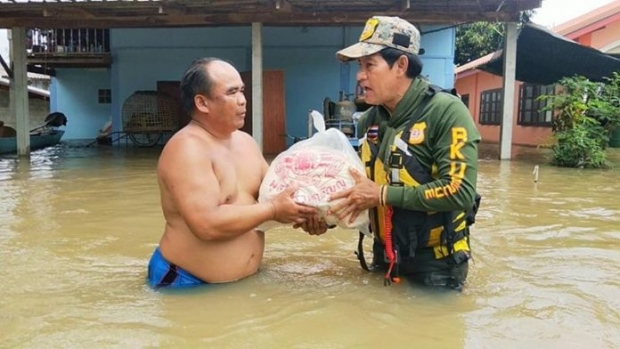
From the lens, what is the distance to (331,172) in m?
2.44

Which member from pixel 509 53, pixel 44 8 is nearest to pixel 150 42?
pixel 44 8

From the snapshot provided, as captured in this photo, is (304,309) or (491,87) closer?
(304,309)

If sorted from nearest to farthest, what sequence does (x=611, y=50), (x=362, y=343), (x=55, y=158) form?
(x=362, y=343)
(x=55, y=158)
(x=611, y=50)

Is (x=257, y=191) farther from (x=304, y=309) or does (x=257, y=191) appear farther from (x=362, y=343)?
(x=362, y=343)

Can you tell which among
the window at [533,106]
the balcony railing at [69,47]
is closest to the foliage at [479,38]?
the window at [533,106]

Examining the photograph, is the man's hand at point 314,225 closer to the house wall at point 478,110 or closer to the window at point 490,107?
the house wall at point 478,110

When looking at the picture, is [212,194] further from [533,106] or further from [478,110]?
[478,110]

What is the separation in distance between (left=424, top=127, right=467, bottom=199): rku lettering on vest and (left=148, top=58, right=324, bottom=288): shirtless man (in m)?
0.52

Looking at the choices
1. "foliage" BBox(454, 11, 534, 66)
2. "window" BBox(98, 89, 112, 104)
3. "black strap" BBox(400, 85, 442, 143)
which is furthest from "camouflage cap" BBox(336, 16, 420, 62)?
"foliage" BBox(454, 11, 534, 66)

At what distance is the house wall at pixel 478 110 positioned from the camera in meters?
15.9

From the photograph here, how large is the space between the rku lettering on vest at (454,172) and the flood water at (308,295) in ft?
1.80

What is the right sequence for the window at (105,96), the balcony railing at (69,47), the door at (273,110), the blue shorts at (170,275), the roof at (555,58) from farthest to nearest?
1. the window at (105,96)
2. the balcony railing at (69,47)
3. the door at (273,110)
4. the roof at (555,58)
5. the blue shorts at (170,275)

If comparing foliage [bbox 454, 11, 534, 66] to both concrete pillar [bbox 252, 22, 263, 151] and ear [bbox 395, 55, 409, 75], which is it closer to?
concrete pillar [bbox 252, 22, 263, 151]

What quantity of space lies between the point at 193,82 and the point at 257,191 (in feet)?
1.98
